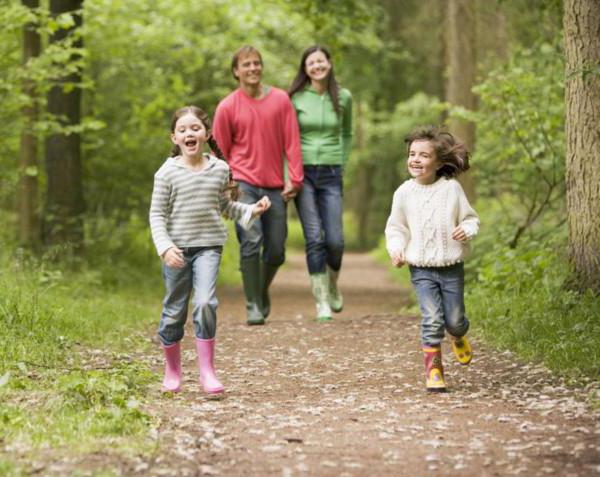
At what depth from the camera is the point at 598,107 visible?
25.5 feet

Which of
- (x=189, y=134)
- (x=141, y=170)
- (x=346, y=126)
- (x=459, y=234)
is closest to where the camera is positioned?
(x=459, y=234)

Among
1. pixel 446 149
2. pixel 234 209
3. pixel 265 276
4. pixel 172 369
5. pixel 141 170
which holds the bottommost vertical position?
pixel 265 276

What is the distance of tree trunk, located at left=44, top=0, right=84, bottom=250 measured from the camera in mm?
12750

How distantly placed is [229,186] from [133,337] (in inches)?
110

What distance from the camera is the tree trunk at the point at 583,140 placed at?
7676 millimetres

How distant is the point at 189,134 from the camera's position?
20.2 feet

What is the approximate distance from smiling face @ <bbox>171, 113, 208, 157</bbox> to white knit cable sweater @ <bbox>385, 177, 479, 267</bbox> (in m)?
1.29

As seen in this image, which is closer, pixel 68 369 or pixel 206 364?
pixel 206 364

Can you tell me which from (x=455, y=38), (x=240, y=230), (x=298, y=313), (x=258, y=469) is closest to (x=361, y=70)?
(x=455, y=38)

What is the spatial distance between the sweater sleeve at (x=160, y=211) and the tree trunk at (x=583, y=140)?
340 cm

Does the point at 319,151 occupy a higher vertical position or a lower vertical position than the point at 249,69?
lower

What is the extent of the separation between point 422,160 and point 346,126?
3.31m

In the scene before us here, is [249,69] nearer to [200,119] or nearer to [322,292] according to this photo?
[322,292]

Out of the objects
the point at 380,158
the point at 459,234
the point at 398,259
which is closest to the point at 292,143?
the point at 398,259
